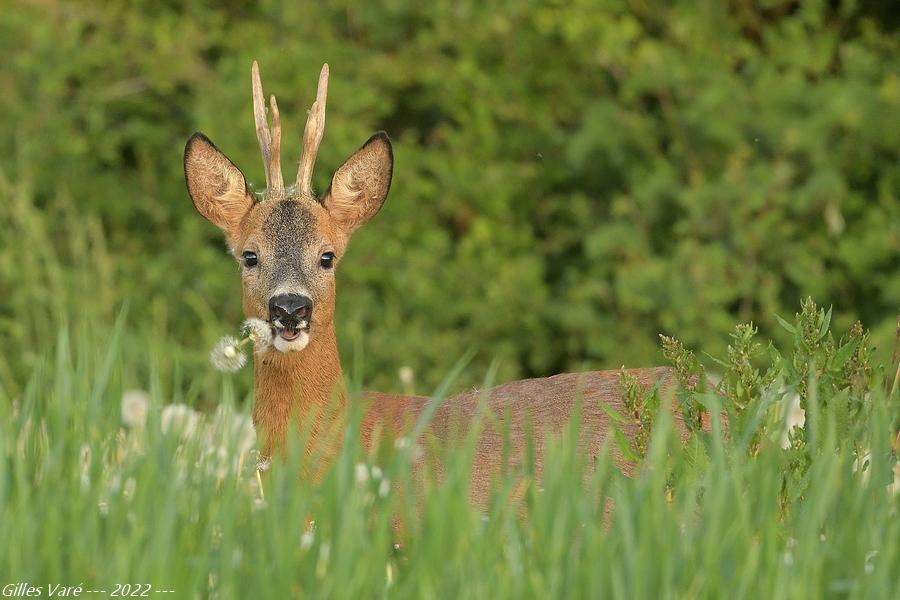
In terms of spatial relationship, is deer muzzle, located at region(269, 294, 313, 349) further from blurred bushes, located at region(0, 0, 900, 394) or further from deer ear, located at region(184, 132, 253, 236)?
blurred bushes, located at region(0, 0, 900, 394)

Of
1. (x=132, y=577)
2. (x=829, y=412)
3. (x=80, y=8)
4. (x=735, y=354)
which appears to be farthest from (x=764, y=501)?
(x=80, y=8)

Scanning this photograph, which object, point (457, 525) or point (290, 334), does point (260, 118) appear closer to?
point (290, 334)

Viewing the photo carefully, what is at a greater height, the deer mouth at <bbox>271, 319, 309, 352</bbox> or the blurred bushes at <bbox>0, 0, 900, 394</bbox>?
the blurred bushes at <bbox>0, 0, 900, 394</bbox>

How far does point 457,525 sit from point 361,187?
2223mm

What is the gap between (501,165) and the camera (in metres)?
8.62

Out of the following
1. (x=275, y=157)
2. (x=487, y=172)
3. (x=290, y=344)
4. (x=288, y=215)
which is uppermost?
(x=487, y=172)

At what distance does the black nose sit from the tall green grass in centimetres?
105

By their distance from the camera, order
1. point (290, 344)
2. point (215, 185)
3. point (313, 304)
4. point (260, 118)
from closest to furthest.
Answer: point (290, 344), point (313, 304), point (260, 118), point (215, 185)

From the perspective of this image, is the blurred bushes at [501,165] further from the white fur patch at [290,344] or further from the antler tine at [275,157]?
the white fur patch at [290,344]

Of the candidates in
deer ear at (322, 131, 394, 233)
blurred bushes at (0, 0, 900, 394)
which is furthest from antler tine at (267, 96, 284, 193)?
blurred bushes at (0, 0, 900, 394)

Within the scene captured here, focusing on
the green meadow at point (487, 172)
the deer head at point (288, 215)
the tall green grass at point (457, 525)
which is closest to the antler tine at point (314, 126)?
the deer head at point (288, 215)

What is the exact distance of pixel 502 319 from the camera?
27.3ft

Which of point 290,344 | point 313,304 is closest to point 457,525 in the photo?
point 290,344

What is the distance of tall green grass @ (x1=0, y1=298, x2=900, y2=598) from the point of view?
2766mm
